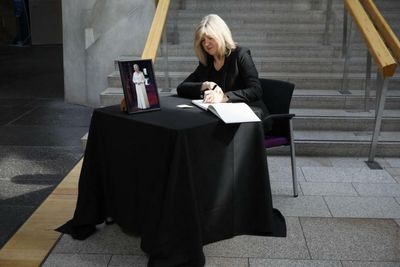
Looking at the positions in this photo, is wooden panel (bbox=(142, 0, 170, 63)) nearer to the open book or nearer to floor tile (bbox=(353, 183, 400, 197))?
the open book

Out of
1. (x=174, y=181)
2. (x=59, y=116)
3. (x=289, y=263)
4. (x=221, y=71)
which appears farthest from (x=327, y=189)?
(x=59, y=116)

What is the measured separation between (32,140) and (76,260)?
244 centimetres

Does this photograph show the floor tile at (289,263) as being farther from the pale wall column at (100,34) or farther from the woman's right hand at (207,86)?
the pale wall column at (100,34)

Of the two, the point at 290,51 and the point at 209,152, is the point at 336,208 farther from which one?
the point at 290,51

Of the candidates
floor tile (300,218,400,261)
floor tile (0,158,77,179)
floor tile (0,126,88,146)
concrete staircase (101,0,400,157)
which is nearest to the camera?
floor tile (300,218,400,261)

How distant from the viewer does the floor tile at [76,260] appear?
2400mm

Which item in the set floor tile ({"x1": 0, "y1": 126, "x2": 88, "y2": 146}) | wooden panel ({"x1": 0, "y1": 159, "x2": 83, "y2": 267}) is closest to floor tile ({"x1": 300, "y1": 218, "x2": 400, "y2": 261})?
wooden panel ({"x1": 0, "y1": 159, "x2": 83, "y2": 267})

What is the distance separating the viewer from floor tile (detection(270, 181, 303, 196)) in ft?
10.8

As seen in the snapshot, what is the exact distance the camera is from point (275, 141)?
307 cm

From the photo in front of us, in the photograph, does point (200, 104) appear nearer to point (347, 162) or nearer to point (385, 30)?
point (347, 162)

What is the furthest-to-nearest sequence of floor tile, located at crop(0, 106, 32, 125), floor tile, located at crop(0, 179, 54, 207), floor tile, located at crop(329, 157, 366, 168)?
floor tile, located at crop(0, 106, 32, 125)
floor tile, located at crop(329, 157, 366, 168)
floor tile, located at crop(0, 179, 54, 207)

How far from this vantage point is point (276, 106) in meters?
3.16

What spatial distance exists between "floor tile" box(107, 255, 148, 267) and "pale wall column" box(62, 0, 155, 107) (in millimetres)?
3569

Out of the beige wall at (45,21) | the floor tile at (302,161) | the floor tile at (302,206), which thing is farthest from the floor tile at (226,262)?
the beige wall at (45,21)
